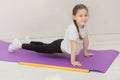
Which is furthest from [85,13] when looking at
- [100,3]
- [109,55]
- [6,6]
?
[6,6]

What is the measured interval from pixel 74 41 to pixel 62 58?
10.9 inches

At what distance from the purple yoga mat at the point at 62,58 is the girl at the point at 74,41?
0.06 m

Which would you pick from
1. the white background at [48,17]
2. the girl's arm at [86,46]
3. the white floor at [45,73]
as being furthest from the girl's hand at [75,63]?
the white background at [48,17]

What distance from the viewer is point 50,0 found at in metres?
3.25

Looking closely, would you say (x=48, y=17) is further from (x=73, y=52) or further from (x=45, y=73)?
(x=45, y=73)

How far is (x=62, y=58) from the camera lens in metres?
2.68

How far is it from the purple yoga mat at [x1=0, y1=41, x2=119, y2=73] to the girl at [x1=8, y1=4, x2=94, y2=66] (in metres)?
0.06

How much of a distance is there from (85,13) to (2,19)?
119 cm

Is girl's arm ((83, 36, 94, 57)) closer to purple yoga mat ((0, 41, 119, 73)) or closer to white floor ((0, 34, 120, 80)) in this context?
purple yoga mat ((0, 41, 119, 73))

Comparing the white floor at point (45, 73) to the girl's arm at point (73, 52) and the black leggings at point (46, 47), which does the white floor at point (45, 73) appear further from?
the black leggings at point (46, 47)

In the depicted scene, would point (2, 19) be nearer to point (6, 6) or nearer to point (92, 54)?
point (6, 6)

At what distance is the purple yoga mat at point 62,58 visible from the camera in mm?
2486

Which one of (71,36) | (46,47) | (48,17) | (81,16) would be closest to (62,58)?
(46,47)

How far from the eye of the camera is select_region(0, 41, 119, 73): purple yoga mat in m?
2.49
